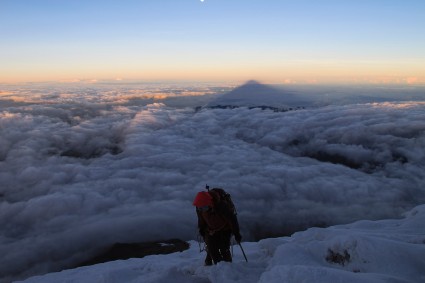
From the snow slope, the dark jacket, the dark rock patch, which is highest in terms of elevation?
the dark jacket

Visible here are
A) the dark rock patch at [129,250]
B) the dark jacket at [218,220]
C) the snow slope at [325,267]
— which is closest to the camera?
the snow slope at [325,267]

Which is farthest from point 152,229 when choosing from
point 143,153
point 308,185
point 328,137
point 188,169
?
point 328,137

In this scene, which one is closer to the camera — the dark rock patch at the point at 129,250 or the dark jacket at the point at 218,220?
the dark jacket at the point at 218,220

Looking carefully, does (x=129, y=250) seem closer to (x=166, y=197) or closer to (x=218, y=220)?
(x=166, y=197)

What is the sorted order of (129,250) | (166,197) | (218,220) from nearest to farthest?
1. (218,220)
2. (129,250)
3. (166,197)

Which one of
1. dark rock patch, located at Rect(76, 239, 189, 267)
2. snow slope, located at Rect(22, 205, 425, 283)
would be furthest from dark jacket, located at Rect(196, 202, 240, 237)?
dark rock patch, located at Rect(76, 239, 189, 267)

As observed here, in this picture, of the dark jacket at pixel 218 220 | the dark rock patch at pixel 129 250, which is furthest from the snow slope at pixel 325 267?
the dark rock patch at pixel 129 250

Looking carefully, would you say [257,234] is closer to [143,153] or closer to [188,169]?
[188,169]

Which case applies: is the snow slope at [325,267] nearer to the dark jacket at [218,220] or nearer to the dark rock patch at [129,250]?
the dark jacket at [218,220]

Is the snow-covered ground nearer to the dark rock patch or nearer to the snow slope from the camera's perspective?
the dark rock patch

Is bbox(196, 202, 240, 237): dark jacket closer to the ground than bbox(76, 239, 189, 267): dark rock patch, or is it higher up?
higher up

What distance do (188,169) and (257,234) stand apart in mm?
38800

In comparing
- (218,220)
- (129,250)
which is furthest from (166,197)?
(218,220)

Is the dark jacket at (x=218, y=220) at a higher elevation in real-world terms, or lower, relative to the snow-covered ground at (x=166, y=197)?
higher
